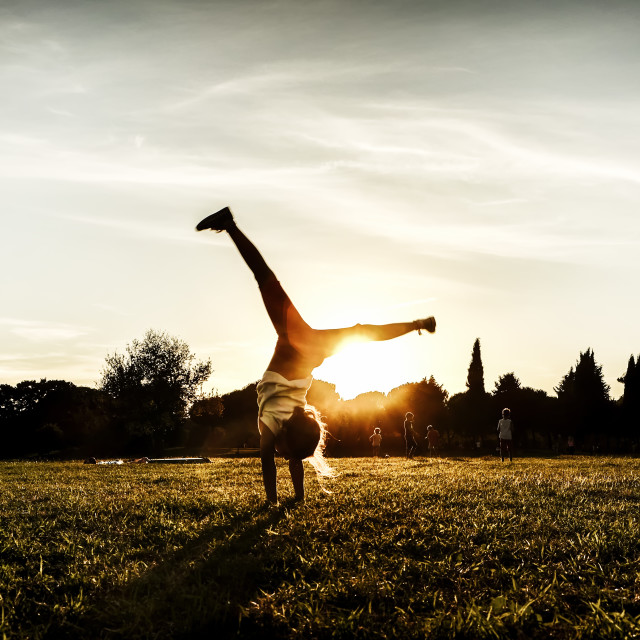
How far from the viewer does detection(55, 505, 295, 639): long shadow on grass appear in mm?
3777

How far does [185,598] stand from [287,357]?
13.2 ft

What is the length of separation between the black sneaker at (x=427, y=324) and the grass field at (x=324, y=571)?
2226 mm

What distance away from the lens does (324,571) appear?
189 inches

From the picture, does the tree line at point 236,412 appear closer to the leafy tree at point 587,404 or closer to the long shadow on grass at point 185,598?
the leafy tree at point 587,404

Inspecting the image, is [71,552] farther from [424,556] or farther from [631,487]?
[631,487]

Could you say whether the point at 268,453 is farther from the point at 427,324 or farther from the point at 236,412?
the point at 236,412

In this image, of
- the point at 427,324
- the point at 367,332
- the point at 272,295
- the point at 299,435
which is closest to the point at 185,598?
the point at 299,435

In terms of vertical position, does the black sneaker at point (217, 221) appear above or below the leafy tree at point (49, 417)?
above

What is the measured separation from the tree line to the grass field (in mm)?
59572

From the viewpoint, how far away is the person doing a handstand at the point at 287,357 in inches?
292

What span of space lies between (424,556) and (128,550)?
275 cm

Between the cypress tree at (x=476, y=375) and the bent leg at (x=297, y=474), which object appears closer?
the bent leg at (x=297, y=474)

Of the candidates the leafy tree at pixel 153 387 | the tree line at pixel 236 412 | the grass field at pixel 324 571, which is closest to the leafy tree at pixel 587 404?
the tree line at pixel 236 412

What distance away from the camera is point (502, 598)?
4086 millimetres
